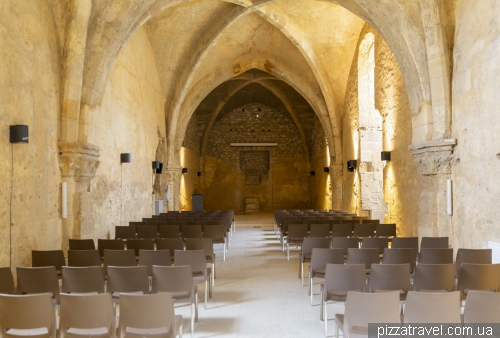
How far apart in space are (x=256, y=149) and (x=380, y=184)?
41.1ft

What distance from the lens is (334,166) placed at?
15570 mm

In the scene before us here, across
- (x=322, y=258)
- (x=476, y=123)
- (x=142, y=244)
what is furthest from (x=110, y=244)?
(x=476, y=123)

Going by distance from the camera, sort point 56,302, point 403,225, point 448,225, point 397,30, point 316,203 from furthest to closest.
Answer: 1. point 316,203
2. point 403,225
3. point 397,30
4. point 448,225
5. point 56,302

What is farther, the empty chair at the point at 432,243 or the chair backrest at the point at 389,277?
the empty chair at the point at 432,243

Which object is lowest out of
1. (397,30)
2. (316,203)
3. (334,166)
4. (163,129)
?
(316,203)

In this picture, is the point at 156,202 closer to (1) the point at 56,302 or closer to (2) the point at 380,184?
(2) the point at 380,184

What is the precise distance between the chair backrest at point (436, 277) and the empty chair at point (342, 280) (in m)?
0.60

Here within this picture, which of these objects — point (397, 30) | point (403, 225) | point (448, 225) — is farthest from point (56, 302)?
point (403, 225)

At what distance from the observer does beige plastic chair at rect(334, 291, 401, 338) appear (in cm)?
304

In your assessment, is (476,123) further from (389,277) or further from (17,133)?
(17,133)

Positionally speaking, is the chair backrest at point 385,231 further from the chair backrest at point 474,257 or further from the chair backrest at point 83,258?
the chair backrest at point 83,258

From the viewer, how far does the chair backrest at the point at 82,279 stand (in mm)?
3982

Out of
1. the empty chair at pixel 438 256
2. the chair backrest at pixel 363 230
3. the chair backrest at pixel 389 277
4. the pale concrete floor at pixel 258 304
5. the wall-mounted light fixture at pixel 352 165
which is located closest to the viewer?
the chair backrest at pixel 389 277

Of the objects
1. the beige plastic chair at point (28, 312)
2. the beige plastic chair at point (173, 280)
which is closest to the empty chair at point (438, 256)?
the beige plastic chair at point (173, 280)
